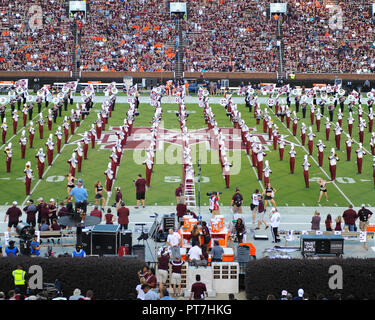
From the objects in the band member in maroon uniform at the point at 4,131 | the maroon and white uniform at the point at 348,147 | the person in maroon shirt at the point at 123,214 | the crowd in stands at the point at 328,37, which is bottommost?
the person in maroon shirt at the point at 123,214

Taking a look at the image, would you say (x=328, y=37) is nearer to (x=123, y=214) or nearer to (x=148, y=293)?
(x=123, y=214)

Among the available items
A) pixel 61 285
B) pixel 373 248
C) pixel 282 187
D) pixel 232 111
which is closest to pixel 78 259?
pixel 61 285

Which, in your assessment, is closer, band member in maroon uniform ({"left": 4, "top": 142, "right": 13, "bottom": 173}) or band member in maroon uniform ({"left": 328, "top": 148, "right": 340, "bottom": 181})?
band member in maroon uniform ({"left": 328, "top": 148, "right": 340, "bottom": 181})

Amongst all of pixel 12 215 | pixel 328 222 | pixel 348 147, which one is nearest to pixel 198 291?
pixel 328 222

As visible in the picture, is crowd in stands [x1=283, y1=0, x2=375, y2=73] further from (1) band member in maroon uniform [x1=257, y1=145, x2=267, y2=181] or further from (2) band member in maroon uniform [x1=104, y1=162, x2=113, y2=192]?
(2) band member in maroon uniform [x1=104, y1=162, x2=113, y2=192]

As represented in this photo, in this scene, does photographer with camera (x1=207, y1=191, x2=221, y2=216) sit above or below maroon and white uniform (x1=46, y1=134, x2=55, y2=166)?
below

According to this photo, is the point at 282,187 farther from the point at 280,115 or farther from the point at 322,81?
the point at 322,81

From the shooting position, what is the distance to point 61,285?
11227 millimetres

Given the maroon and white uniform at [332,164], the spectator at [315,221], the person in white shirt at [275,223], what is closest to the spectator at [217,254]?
the person in white shirt at [275,223]

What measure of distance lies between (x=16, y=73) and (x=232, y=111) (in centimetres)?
1695

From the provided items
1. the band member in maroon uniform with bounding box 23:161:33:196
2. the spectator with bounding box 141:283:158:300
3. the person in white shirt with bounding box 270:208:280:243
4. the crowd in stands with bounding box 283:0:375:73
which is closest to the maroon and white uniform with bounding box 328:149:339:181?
the person in white shirt with bounding box 270:208:280:243

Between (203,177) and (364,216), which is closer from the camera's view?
(364,216)

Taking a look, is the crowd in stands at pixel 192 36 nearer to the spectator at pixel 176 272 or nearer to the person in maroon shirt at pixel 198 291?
the spectator at pixel 176 272

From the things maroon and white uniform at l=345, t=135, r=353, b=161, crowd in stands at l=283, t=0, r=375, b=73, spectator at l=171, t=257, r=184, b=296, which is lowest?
spectator at l=171, t=257, r=184, b=296
